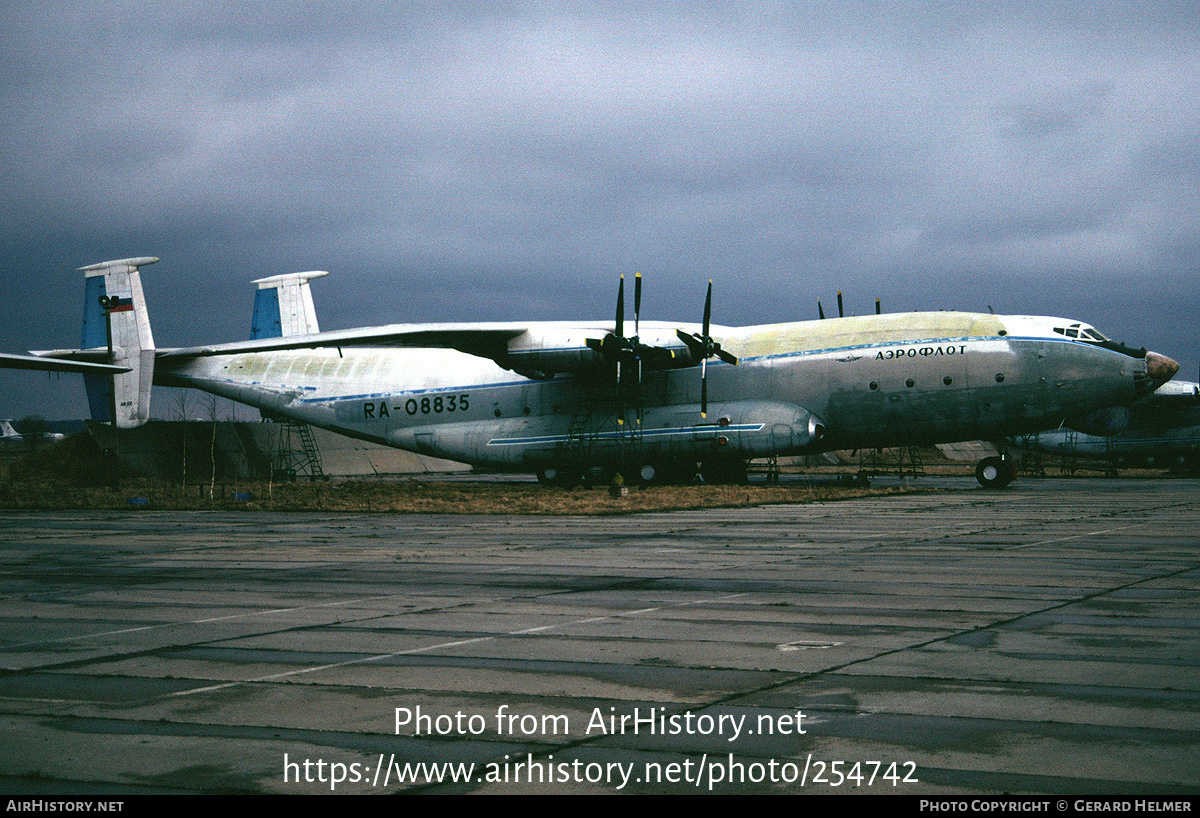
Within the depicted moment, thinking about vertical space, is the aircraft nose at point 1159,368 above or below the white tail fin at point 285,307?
below

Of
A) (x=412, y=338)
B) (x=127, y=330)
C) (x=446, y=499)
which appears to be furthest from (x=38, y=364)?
(x=127, y=330)

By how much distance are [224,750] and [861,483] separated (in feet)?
111

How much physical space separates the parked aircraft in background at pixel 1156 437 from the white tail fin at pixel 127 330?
1549 inches

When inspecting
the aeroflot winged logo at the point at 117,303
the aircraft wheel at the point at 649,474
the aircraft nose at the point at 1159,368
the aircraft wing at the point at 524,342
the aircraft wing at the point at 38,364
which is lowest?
the aircraft wheel at the point at 649,474

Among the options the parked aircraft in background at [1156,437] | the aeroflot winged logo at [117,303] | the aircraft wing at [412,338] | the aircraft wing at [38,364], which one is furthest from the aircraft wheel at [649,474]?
the parked aircraft in background at [1156,437]

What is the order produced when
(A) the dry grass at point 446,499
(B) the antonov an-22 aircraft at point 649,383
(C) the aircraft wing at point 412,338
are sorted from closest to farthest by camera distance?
(A) the dry grass at point 446,499 < (B) the antonov an-22 aircraft at point 649,383 < (C) the aircraft wing at point 412,338

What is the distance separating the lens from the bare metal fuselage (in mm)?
33156

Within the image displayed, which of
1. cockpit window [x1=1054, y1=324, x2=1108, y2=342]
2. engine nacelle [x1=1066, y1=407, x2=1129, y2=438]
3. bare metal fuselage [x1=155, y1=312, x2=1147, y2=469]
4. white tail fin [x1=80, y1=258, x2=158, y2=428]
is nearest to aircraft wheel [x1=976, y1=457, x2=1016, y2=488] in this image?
bare metal fuselage [x1=155, y1=312, x2=1147, y2=469]

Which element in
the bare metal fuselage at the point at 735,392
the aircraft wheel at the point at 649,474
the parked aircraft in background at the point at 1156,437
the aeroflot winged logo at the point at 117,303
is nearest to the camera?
the bare metal fuselage at the point at 735,392

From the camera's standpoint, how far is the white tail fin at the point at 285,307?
165 feet

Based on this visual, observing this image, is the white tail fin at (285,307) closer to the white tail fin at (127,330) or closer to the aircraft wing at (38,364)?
the white tail fin at (127,330)

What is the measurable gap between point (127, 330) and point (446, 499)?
1562 centimetres

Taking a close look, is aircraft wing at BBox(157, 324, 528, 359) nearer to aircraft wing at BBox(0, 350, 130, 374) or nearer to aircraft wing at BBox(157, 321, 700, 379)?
aircraft wing at BBox(157, 321, 700, 379)

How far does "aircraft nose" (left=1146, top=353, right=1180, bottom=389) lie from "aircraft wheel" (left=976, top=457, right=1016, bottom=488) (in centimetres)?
515
